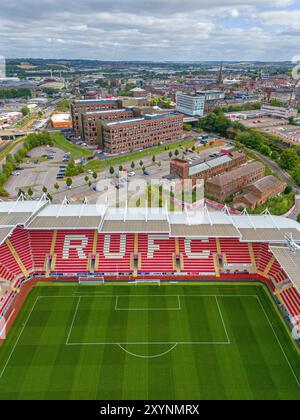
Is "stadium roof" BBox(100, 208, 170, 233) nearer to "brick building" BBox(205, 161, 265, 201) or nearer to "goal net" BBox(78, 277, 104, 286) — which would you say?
"goal net" BBox(78, 277, 104, 286)

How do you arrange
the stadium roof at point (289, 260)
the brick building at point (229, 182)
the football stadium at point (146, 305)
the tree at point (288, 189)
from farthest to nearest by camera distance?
the tree at point (288, 189) → the brick building at point (229, 182) → the stadium roof at point (289, 260) → the football stadium at point (146, 305)

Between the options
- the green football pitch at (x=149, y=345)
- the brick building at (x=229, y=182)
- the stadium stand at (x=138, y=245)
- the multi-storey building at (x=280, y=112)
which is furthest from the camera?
the multi-storey building at (x=280, y=112)

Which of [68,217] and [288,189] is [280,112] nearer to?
[288,189]

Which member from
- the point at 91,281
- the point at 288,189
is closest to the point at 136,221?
the point at 91,281

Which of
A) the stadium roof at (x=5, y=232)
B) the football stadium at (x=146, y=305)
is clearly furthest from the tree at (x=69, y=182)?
the stadium roof at (x=5, y=232)

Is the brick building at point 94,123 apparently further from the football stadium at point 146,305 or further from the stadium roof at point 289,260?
the stadium roof at point 289,260

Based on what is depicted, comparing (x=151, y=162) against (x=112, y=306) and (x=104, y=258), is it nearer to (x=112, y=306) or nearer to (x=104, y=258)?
(x=104, y=258)
